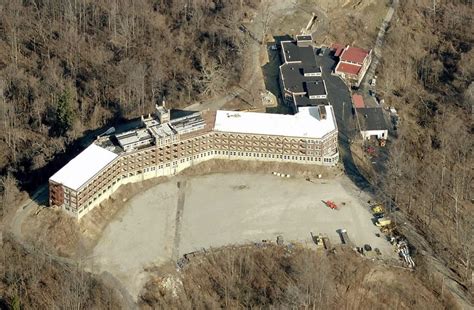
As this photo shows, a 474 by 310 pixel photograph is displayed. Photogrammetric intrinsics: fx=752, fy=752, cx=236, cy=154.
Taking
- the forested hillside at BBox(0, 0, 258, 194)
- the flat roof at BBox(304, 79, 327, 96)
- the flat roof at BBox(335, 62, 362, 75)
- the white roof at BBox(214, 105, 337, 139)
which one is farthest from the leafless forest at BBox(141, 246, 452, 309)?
the flat roof at BBox(335, 62, 362, 75)

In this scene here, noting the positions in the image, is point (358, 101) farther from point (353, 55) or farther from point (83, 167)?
point (83, 167)

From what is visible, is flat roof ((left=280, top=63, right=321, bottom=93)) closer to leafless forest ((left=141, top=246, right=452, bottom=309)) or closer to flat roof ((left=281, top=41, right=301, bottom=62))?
flat roof ((left=281, top=41, right=301, bottom=62))

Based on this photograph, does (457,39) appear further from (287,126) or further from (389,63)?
(287,126)

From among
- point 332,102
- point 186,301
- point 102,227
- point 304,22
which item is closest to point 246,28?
point 304,22

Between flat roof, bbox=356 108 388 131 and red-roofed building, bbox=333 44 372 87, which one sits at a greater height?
red-roofed building, bbox=333 44 372 87

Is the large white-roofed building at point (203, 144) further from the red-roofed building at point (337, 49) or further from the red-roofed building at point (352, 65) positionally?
the red-roofed building at point (337, 49)

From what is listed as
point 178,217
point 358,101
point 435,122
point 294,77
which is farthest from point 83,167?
point 435,122

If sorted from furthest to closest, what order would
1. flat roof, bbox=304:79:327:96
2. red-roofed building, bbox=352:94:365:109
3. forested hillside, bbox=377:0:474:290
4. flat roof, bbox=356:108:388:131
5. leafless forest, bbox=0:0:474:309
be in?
red-roofed building, bbox=352:94:365:109 → flat roof, bbox=304:79:327:96 → flat roof, bbox=356:108:388:131 → forested hillside, bbox=377:0:474:290 → leafless forest, bbox=0:0:474:309
